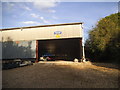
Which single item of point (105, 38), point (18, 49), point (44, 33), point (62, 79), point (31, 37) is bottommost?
point (62, 79)

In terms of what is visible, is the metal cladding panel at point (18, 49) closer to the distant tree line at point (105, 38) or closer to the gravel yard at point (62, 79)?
the gravel yard at point (62, 79)

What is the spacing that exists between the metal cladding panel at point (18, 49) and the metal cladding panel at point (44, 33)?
995 mm

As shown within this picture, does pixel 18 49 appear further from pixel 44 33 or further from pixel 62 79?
pixel 62 79

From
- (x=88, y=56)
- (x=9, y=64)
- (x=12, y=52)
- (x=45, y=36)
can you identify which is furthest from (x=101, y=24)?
(x=12, y=52)

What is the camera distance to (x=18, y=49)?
2109cm

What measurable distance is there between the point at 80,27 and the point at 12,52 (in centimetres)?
1451

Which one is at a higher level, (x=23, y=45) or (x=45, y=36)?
(x=45, y=36)

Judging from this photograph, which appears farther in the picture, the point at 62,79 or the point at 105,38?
the point at 105,38

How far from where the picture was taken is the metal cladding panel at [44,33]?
61.5 ft

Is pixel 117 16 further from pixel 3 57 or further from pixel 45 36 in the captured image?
pixel 3 57

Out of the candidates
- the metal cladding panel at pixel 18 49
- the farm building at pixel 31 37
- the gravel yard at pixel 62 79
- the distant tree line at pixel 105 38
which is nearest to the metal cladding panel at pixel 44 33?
the farm building at pixel 31 37

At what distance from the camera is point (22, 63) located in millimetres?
15258

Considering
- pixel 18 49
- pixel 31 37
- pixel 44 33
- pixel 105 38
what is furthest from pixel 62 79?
pixel 18 49

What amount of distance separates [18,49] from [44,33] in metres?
6.34
